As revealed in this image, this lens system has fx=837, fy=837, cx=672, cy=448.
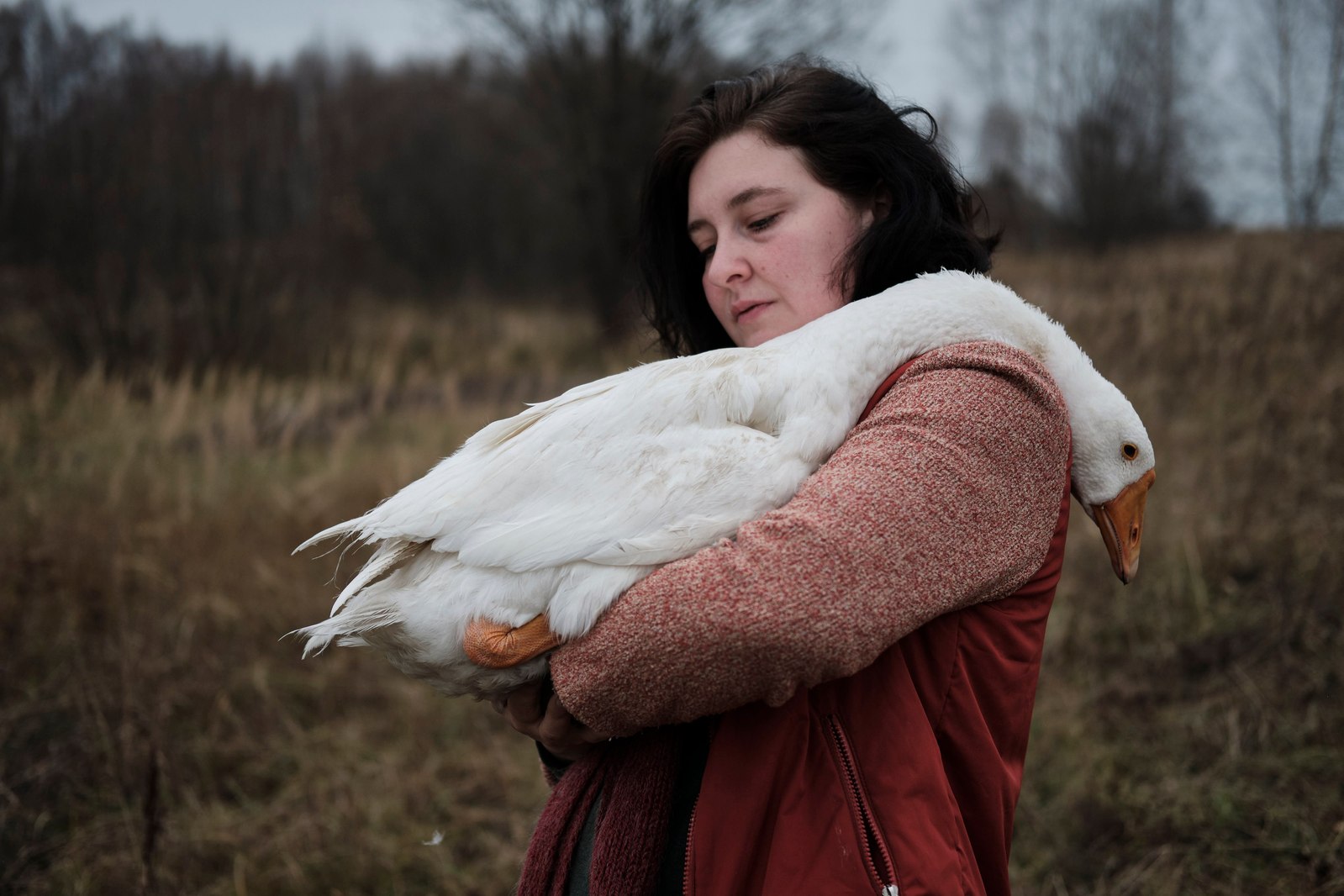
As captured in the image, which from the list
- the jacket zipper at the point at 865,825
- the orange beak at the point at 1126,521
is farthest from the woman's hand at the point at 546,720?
the orange beak at the point at 1126,521

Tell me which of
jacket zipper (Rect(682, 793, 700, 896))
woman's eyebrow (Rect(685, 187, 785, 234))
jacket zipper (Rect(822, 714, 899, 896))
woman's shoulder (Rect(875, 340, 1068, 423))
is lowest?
jacket zipper (Rect(682, 793, 700, 896))

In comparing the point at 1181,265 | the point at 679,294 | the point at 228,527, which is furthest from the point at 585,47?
the point at 679,294

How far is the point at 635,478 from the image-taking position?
1.41m

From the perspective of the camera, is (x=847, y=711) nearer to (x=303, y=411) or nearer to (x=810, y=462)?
(x=810, y=462)

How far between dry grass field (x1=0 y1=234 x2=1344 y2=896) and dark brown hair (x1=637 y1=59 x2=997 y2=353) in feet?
7.15

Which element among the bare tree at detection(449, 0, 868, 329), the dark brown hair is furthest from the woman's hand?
the bare tree at detection(449, 0, 868, 329)

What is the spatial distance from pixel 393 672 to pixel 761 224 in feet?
11.7

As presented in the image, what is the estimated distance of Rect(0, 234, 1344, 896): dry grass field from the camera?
2939mm

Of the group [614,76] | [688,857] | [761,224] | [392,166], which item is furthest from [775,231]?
[392,166]

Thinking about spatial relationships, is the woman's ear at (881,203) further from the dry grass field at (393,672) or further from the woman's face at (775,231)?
the dry grass field at (393,672)

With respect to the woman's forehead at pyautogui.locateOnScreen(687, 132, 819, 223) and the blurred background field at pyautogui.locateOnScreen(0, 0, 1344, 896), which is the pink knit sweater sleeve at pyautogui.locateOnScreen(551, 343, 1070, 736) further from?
the blurred background field at pyautogui.locateOnScreen(0, 0, 1344, 896)

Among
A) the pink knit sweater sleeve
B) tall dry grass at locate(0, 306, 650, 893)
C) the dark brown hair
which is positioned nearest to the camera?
the pink knit sweater sleeve

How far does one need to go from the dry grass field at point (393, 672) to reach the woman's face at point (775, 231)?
202cm

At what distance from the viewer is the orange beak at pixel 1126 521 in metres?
1.59
